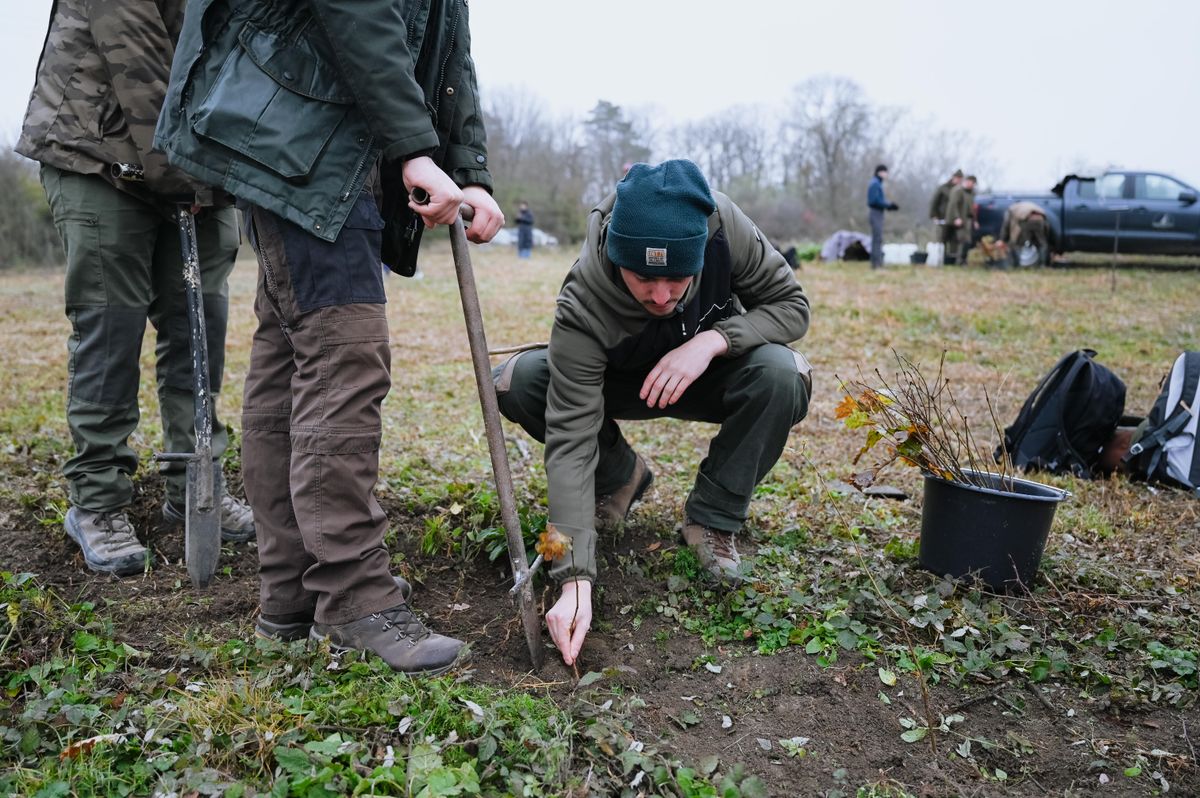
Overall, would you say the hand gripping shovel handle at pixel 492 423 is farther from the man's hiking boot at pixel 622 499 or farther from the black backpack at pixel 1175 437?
the black backpack at pixel 1175 437

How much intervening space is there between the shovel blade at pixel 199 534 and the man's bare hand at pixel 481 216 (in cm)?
116

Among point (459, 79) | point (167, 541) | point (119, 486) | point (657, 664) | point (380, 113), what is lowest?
point (657, 664)

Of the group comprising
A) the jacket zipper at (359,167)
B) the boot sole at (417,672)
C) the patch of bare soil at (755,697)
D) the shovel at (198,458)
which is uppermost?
the jacket zipper at (359,167)

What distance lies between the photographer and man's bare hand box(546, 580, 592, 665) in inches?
93.0

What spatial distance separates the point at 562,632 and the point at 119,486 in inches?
65.4

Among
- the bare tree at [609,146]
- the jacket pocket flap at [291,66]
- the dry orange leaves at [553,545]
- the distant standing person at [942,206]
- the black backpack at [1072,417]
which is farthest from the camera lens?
the bare tree at [609,146]

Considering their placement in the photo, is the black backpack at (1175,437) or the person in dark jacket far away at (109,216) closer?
the person in dark jacket far away at (109,216)

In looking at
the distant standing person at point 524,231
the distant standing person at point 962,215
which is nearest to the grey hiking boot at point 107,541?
the distant standing person at point 962,215

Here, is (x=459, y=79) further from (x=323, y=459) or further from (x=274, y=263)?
(x=323, y=459)

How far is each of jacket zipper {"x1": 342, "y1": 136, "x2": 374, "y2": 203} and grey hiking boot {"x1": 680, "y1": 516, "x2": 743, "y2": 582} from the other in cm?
162

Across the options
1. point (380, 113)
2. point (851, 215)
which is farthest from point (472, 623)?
point (851, 215)

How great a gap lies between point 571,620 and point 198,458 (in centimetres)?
128

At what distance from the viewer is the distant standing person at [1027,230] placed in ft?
49.1

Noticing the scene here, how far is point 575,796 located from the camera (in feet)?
6.00
